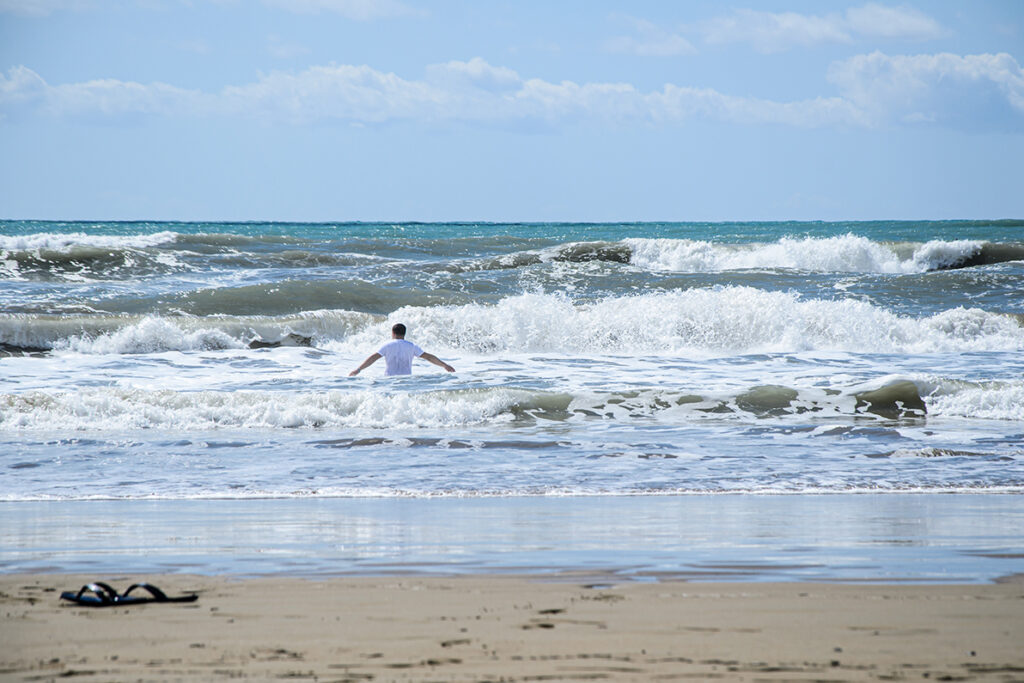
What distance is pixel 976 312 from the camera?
17.8m

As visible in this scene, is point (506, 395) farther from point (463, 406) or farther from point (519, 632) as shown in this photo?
point (519, 632)

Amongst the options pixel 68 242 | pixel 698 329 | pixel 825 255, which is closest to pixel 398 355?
pixel 698 329

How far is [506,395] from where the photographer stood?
1145 centimetres

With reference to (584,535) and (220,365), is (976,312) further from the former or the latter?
(584,535)

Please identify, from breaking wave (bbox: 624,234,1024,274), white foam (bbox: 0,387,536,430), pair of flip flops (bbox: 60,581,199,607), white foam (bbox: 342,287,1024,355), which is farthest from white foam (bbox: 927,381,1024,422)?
breaking wave (bbox: 624,234,1024,274)

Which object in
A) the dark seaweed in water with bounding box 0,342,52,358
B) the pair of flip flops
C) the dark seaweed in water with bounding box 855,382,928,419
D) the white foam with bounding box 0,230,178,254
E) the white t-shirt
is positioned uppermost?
the white foam with bounding box 0,230,178,254

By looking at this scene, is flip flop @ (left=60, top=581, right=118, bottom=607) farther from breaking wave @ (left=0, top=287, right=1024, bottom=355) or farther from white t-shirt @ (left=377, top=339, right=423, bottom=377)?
breaking wave @ (left=0, top=287, right=1024, bottom=355)

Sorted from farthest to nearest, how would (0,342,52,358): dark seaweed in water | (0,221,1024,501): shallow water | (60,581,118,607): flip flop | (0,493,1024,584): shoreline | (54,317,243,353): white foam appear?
(54,317,243,353): white foam < (0,342,52,358): dark seaweed in water < (0,221,1024,501): shallow water < (0,493,1024,584): shoreline < (60,581,118,607): flip flop

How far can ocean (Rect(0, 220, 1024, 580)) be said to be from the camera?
Answer: 21.5ft

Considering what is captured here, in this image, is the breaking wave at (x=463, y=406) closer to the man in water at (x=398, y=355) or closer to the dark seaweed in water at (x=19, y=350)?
the man in water at (x=398, y=355)

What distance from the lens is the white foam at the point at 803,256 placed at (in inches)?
1056

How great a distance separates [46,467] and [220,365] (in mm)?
6986

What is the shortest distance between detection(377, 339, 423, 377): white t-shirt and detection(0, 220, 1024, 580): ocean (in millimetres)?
261

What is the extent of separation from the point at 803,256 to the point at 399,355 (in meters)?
17.0
